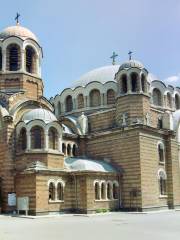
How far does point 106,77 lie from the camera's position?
1326 inches

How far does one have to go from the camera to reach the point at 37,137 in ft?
82.7

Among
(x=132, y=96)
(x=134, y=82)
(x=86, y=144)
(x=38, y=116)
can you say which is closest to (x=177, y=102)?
(x=134, y=82)

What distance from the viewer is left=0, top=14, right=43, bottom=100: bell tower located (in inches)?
1118

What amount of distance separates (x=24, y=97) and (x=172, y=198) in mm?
13340

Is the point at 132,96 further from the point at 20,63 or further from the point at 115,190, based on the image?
the point at 20,63

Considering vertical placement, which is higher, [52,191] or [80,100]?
[80,100]

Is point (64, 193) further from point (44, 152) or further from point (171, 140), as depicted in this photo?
point (171, 140)

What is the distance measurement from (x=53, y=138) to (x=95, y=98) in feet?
28.1

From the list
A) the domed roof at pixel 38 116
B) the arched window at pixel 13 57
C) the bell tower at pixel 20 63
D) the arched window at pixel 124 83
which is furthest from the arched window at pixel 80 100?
the domed roof at pixel 38 116

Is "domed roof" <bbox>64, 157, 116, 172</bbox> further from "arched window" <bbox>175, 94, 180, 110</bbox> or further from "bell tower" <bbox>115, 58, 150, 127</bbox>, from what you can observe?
"arched window" <bbox>175, 94, 180, 110</bbox>

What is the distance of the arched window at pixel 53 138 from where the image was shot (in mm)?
25484

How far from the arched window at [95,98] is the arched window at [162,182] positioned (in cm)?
859

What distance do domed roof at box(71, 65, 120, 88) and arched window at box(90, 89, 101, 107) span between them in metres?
1.08

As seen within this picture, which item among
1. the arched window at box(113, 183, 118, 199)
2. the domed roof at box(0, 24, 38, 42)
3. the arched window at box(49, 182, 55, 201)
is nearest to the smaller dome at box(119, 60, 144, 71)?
the domed roof at box(0, 24, 38, 42)
